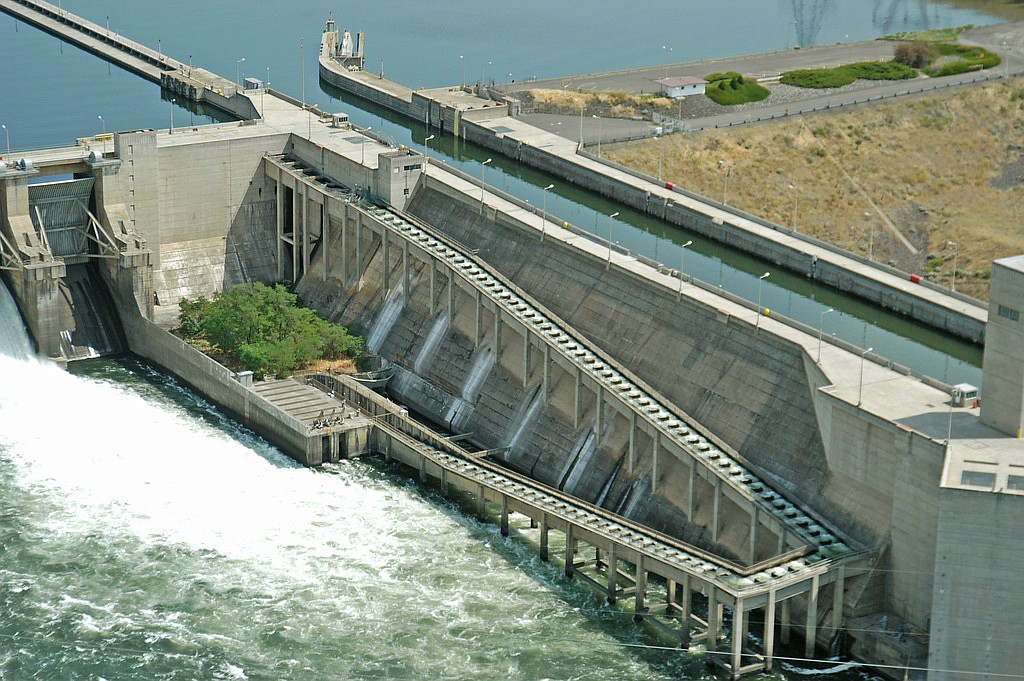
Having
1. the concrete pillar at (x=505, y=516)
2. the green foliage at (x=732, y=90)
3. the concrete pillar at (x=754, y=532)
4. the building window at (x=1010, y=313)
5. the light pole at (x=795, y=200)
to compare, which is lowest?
the concrete pillar at (x=505, y=516)

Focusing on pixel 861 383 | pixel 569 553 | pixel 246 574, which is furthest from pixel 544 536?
pixel 861 383

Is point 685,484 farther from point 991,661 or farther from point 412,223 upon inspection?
point 412,223

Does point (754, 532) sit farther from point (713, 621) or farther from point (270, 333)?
point (270, 333)

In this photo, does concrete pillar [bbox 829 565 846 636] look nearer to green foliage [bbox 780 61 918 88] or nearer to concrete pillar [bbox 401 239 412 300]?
concrete pillar [bbox 401 239 412 300]

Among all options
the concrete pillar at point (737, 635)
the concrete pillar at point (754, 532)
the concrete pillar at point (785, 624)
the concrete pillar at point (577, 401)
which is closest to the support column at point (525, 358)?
the concrete pillar at point (577, 401)

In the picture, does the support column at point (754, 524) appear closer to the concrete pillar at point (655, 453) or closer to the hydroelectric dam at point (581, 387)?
the hydroelectric dam at point (581, 387)

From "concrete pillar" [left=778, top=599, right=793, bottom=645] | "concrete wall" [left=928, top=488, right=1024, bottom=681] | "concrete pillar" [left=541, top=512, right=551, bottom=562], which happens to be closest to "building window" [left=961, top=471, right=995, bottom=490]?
"concrete wall" [left=928, top=488, right=1024, bottom=681]
